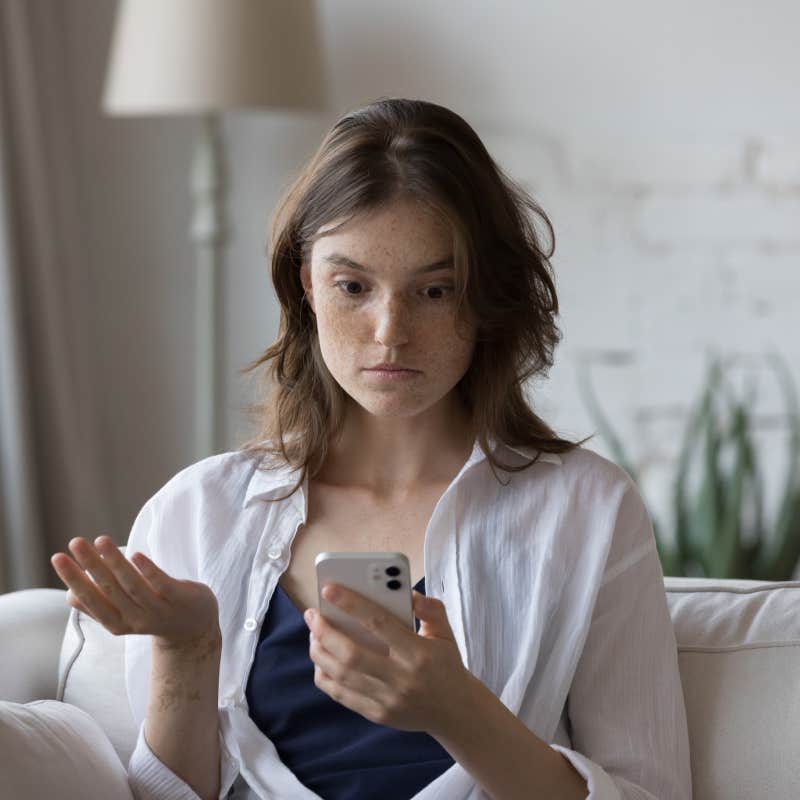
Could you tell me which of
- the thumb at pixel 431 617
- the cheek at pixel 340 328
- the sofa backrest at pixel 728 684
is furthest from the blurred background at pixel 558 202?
the thumb at pixel 431 617

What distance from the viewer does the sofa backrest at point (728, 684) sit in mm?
1292

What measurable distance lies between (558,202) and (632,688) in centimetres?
165

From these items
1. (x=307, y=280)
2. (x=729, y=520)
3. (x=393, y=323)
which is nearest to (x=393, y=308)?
(x=393, y=323)

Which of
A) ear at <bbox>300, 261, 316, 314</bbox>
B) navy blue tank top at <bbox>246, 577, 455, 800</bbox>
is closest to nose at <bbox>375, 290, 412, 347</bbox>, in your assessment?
ear at <bbox>300, 261, 316, 314</bbox>

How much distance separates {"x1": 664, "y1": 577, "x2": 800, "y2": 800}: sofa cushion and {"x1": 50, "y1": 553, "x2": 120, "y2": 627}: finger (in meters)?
0.61

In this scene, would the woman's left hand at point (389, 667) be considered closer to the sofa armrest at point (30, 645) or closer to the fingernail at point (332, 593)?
the fingernail at point (332, 593)

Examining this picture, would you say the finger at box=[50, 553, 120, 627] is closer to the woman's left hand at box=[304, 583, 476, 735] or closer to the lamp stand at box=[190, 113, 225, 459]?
the woman's left hand at box=[304, 583, 476, 735]

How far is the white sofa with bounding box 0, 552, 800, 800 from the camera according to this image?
4.23 feet

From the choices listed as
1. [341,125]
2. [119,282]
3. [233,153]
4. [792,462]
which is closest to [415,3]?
[233,153]

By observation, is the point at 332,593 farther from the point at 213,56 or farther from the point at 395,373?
the point at 213,56

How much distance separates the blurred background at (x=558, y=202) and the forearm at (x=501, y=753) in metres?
1.24

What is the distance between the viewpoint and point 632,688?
48.1 inches

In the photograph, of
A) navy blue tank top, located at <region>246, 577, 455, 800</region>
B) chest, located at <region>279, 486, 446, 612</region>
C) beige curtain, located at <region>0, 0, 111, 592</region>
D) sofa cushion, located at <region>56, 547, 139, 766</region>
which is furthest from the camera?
beige curtain, located at <region>0, 0, 111, 592</region>

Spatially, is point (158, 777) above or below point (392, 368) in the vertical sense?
below
